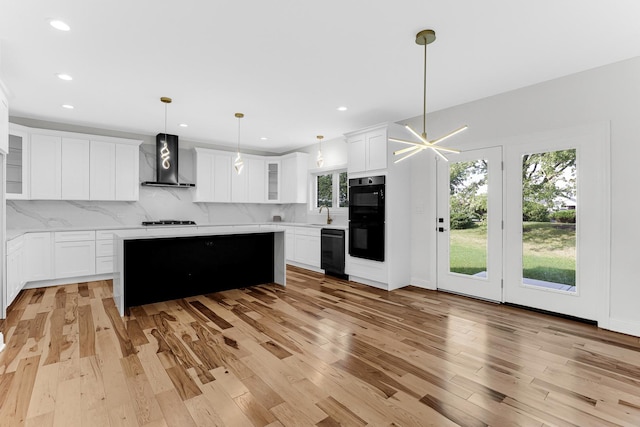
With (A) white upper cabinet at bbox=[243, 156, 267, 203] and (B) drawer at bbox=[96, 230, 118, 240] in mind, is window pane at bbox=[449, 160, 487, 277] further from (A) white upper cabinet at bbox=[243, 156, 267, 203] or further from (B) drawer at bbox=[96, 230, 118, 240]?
(B) drawer at bbox=[96, 230, 118, 240]

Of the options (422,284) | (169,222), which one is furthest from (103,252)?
(422,284)

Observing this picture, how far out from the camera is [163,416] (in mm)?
1815

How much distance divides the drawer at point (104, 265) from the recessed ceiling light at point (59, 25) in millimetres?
3775

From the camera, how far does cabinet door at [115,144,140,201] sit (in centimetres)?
557

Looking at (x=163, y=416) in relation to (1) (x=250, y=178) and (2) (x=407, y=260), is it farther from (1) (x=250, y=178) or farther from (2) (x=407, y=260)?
(1) (x=250, y=178)

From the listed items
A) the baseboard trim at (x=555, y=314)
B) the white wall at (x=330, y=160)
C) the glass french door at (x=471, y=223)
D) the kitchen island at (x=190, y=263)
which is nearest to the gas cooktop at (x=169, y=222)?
the kitchen island at (x=190, y=263)

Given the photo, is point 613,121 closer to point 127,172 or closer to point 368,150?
point 368,150

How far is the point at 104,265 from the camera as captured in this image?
5.22 metres

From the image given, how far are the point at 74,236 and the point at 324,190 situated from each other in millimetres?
4526

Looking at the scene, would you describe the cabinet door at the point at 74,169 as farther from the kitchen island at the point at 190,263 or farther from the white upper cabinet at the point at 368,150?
the white upper cabinet at the point at 368,150

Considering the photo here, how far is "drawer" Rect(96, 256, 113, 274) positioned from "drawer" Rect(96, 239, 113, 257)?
2.6 inches

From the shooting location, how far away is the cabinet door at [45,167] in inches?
192

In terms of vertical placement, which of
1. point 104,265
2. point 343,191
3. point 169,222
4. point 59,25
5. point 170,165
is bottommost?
point 104,265

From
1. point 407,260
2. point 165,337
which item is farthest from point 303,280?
point 165,337
